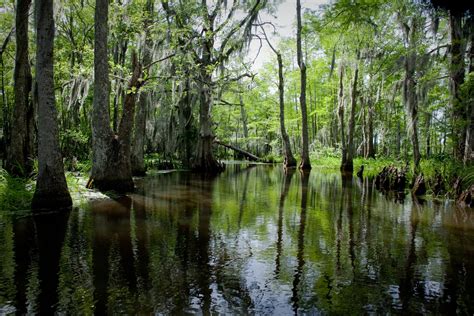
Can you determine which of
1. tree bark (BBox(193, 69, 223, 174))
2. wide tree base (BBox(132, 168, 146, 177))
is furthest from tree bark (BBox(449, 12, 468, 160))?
wide tree base (BBox(132, 168, 146, 177))

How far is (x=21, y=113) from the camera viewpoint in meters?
11.8

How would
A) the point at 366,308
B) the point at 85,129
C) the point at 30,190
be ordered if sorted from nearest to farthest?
the point at 366,308 < the point at 30,190 < the point at 85,129

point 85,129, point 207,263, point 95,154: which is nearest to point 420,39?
point 95,154

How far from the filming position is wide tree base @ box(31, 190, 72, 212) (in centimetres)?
800

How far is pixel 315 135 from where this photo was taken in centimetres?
3847

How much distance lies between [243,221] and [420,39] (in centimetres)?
1025

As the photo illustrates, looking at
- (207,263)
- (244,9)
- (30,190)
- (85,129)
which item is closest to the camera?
(207,263)

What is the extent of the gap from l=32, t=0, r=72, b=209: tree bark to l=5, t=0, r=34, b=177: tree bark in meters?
3.86

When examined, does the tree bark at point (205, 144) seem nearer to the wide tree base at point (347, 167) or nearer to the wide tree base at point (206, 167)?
the wide tree base at point (206, 167)

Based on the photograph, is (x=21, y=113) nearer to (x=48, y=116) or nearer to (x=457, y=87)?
(x=48, y=116)

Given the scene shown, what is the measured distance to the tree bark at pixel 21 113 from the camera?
11.7 m

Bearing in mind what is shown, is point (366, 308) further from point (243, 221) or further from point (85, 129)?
point (85, 129)

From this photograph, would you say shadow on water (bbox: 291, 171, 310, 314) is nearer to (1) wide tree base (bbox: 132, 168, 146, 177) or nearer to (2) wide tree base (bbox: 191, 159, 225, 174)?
(1) wide tree base (bbox: 132, 168, 146, 177)

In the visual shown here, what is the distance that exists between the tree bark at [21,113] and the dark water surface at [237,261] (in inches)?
179
